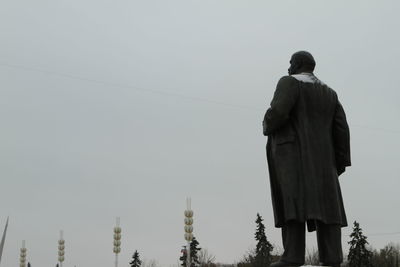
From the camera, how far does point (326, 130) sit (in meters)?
6.61

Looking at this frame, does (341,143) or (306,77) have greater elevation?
(306,77)

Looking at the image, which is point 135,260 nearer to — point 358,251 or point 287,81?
point 358,251

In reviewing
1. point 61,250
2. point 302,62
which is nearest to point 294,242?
point 302,62

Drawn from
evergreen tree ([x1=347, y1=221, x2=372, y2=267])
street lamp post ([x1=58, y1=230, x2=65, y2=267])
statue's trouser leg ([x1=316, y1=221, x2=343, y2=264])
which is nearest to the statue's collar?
statue's trouser leg ([x1=316, y1=221, x2=343, y2=264])

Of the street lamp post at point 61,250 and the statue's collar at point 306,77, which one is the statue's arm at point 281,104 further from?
the street lamp post at point 61,250

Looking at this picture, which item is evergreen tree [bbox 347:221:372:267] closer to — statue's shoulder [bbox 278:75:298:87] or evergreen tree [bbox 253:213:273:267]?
evergreen tree [bbox 253:213:273:267]

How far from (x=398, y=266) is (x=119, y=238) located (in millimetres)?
42054

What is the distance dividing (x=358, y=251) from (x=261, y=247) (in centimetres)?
1220

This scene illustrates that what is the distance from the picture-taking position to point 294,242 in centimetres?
616

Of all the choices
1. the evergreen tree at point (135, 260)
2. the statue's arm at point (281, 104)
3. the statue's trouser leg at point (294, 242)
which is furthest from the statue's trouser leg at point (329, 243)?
the evergreen tree at point (135, 260)

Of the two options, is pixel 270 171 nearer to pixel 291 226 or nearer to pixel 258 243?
pixel 291 226

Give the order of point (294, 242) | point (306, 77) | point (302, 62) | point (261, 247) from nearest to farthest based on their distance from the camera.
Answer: point (294, 242) → point (306, 77) → point (302, 62) → point (261, 247)

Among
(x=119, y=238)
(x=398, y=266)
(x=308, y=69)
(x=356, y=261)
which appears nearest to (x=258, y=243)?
(x=356, y=261)

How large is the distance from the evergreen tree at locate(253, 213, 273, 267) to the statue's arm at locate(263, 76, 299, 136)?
193 feet
